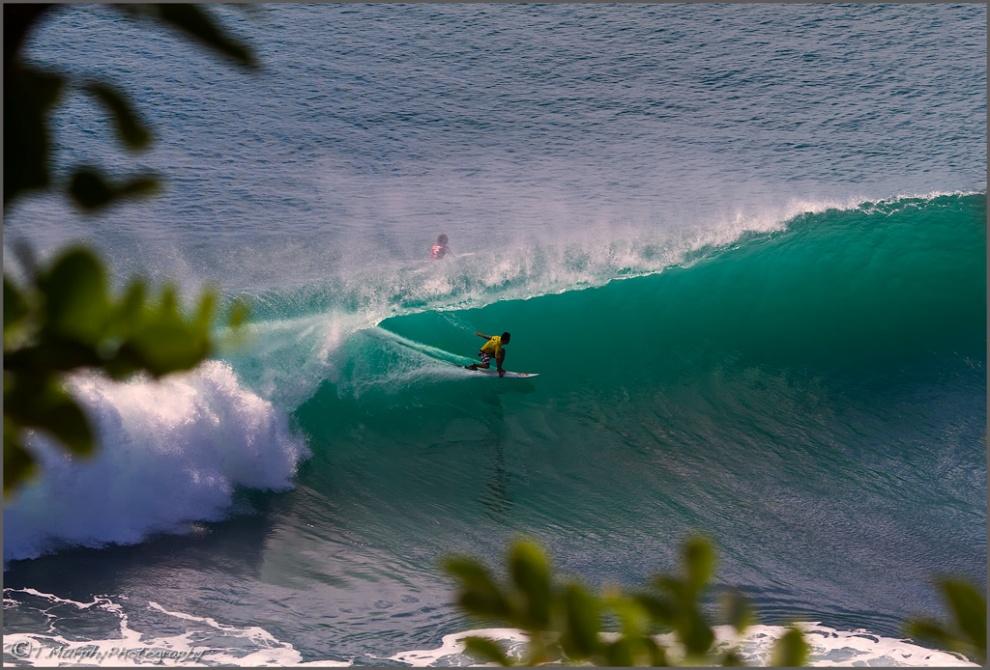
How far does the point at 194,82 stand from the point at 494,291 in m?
6.77

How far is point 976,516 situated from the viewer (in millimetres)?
9906

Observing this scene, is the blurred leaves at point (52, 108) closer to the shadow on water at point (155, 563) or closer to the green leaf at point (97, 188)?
the green leaf at point (97, 188)

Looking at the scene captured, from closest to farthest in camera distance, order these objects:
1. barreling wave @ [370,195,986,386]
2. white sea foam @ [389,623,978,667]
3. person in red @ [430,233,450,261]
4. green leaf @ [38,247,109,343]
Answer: green leaf @ [38,247,109,343] < white sea foam @ [389,623,978,667] < barreling wave @ [370,195,986,386] < person in red @ [430,233,450,261]

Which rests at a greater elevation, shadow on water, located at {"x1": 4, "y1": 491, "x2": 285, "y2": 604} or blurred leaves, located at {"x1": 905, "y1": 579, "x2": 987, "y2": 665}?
blurred leaves, located at {"x1": 905, "y1": 579, "x2": 987, "y2": 665}

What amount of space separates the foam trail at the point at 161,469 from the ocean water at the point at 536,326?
33mm

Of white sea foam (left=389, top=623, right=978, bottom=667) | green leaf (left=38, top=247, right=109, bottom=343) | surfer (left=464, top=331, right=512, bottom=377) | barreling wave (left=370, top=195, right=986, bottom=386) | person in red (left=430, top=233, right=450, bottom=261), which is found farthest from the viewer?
person in red (left=430, top=233, right=450, bottom=261)

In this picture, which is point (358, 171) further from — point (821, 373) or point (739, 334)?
point (821, 373)

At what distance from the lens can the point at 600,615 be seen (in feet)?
2.14

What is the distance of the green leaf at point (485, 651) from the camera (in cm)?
67

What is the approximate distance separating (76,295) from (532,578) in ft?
0.90

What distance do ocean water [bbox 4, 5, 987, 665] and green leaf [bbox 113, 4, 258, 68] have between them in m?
5.69

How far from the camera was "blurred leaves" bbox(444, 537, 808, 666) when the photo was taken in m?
0.62

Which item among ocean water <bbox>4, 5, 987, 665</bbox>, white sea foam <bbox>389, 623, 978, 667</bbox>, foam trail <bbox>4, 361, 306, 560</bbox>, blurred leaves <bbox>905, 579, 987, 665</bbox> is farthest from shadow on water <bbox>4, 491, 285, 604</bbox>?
blurred leaves <bbox>905, 579, 987, 665</bbox>

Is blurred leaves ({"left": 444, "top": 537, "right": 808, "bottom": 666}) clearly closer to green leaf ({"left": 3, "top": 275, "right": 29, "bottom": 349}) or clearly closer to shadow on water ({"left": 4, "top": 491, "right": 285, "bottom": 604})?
green leaf ({"left": 3, "top": 275, "right": 29, "bottom": 349})
